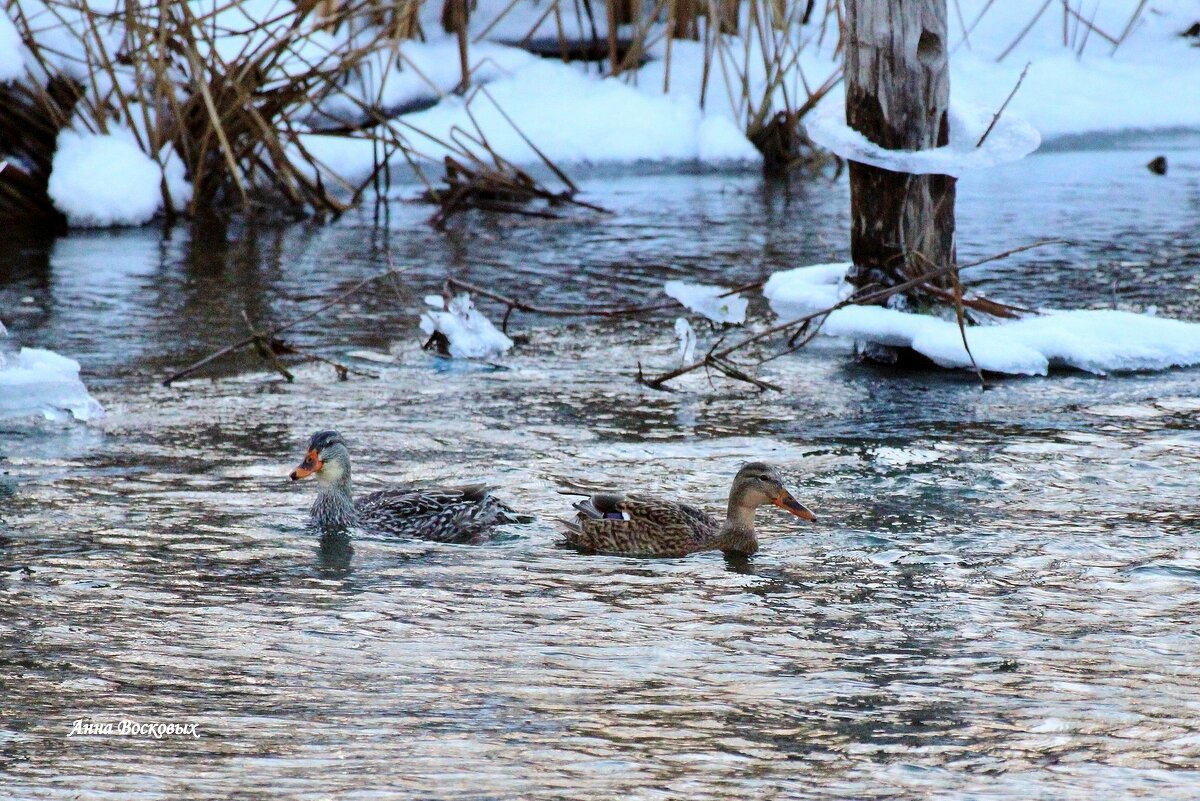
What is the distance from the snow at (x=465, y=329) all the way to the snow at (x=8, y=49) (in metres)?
4.47

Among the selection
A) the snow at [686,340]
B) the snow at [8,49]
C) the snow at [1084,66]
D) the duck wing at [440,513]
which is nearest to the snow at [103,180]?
the snow at [8,49]

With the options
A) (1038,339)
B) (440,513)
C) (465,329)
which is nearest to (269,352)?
(465,329)

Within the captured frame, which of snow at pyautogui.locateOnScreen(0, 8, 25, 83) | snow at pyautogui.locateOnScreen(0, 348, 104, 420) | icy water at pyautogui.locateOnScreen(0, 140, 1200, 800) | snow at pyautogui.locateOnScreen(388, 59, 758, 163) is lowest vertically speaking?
icy water at pyautogui.locateOnScreen(0, 140, 1200, 800)

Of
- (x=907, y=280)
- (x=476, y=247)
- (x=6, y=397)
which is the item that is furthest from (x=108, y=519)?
(x=476, y=247)

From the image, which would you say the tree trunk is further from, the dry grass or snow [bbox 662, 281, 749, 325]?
the dry grass

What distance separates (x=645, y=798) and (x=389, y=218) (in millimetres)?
10321

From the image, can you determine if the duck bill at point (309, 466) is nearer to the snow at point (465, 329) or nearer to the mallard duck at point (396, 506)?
the mallard duck at point (396, 506)

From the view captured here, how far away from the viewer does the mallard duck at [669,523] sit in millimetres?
5809

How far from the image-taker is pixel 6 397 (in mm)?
7145

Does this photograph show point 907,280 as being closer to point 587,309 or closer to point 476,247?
point 587,309

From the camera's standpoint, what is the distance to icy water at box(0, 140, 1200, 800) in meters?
3.95

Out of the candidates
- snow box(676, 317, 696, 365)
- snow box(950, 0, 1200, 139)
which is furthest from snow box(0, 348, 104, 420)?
snow box(950, 0, 1200, 139)

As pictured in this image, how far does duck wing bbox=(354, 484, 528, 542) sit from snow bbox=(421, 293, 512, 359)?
2.60 meters

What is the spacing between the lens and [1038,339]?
328 inches
